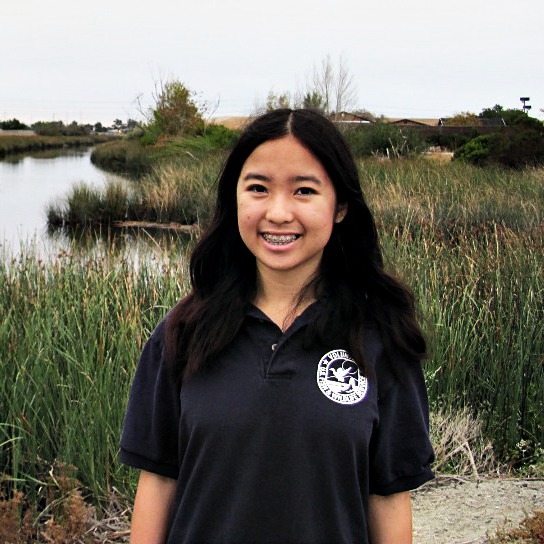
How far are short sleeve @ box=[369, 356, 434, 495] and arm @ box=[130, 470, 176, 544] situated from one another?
400mm

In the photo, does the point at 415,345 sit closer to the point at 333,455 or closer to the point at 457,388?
the point at 333,455

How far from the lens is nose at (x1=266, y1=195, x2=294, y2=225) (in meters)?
1.64

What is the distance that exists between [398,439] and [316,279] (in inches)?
13.9

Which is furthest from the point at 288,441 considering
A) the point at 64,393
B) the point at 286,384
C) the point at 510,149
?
the point at 510,149

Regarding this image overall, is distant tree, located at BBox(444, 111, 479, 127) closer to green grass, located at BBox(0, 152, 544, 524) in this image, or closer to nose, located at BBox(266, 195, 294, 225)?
green grass, located at BBox(0, 152, 544, 524)

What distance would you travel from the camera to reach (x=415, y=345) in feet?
5.45

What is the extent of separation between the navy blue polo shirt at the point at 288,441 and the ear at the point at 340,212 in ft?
0.85

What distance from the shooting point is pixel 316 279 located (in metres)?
1.73

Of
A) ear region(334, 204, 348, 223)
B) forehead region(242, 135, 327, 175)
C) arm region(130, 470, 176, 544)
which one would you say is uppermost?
forehead region(242, 135, 327, 175)

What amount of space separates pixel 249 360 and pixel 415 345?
1.08 feet

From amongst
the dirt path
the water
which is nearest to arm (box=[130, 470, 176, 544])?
the dirt path

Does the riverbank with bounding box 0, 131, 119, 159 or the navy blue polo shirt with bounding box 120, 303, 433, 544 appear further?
the riverbank with bounding box 0, 131, 119, 159

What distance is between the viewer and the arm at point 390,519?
1.62m

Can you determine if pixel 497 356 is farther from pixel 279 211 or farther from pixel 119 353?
pixel 279 211
